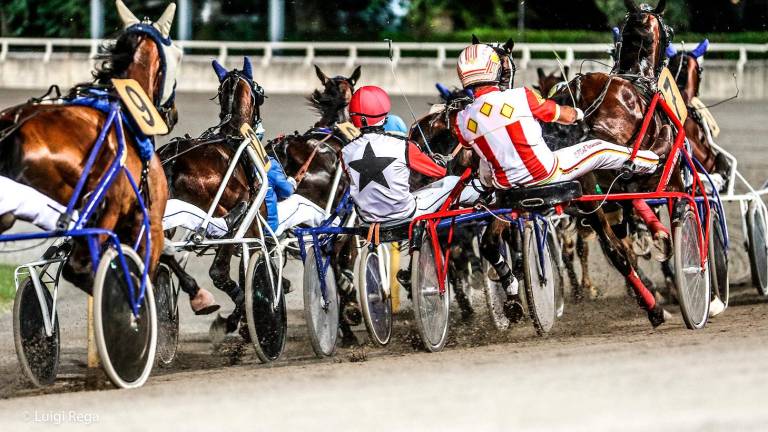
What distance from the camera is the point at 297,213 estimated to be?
9992 mm

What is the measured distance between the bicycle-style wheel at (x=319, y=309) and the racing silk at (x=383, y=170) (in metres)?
0.48

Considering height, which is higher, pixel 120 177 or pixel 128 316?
pixel 120 177

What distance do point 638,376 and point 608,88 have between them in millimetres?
3553

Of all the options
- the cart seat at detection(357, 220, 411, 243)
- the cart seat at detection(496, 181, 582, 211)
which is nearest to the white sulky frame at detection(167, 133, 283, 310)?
the cart seat at detection(357, 220, 411, 243)

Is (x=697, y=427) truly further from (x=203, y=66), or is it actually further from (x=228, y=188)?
(x=203, y=66)

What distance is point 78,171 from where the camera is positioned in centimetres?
688

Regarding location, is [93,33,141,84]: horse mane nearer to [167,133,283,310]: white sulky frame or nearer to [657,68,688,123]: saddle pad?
[167,133,283,310]: white sulky frame

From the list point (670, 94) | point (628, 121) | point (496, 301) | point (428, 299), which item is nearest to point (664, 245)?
point (628, 121)

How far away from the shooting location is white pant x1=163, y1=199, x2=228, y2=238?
8.85 m

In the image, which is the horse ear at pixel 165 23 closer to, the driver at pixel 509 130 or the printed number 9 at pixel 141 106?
the printed number 9 at pixel 141 106

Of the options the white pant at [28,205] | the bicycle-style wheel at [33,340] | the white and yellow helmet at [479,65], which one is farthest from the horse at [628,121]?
the white pant at [28,205]

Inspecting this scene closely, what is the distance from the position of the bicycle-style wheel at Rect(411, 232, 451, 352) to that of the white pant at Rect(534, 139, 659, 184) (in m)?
0.84

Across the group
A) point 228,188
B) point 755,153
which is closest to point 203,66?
point 755,153

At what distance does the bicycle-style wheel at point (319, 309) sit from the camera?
848 cm
